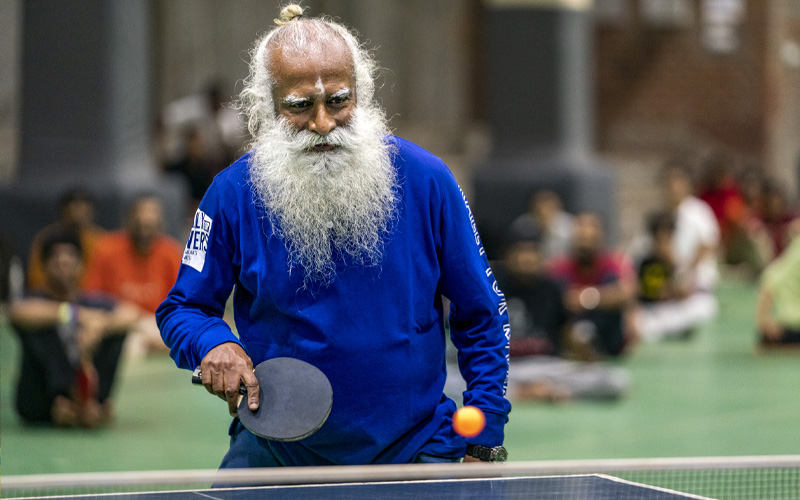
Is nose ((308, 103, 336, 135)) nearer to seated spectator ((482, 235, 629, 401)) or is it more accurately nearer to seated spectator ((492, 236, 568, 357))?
seated spectator ((482, 235, 629, 401))

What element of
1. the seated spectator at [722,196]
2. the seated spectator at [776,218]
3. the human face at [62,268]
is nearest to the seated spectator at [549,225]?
the seated spectator at [776,218]

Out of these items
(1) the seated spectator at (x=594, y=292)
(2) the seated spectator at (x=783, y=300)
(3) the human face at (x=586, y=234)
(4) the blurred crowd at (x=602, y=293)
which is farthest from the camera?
(2) the seated spectator at (x=783, y=300)

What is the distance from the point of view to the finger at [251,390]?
2.89m

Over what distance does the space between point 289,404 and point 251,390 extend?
0.10m

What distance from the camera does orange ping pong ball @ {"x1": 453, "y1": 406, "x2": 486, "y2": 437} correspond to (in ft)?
9.93

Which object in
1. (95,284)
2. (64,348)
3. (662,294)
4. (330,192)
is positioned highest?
(330,192)

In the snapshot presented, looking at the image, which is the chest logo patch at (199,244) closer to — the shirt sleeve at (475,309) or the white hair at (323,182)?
the white hair at (323,182)

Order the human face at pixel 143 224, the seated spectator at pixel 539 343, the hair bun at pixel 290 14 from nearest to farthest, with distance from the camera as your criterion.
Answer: the hair bun at pixel 290 14 < the seated spectator at pixel 539 343 < the human face at pixel 143 224

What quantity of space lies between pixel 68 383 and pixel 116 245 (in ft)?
8.84

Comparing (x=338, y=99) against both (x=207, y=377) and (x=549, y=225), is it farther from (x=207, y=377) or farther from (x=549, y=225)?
(x=549, y=225)

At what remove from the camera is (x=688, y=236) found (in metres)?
12.7

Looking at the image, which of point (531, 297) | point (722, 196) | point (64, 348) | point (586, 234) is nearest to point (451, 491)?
point (64, 348)

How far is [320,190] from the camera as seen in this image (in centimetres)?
319

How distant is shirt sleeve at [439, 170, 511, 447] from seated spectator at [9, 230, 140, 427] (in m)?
4.73
